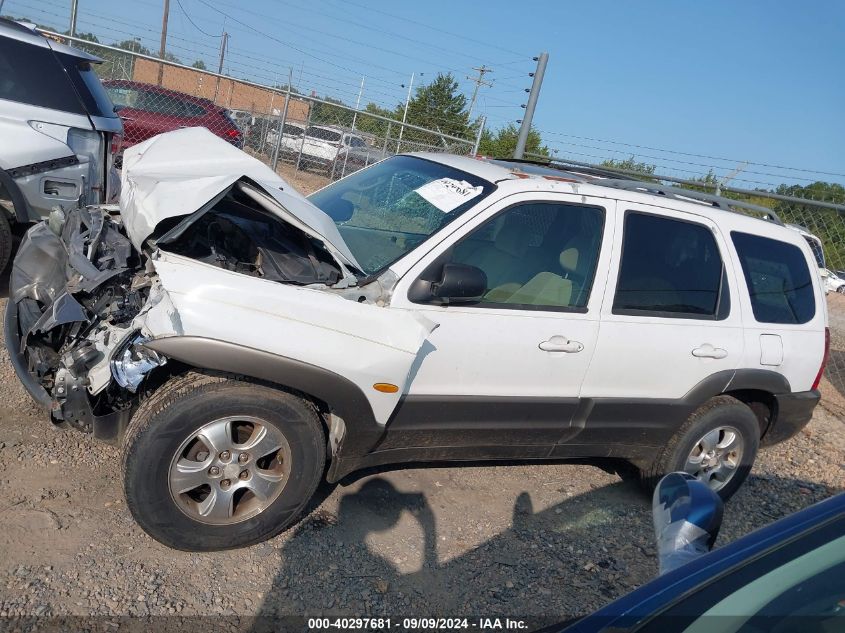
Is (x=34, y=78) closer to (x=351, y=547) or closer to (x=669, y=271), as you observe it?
(x=351, y=547)

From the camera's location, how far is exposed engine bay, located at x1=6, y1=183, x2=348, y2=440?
2.98 m

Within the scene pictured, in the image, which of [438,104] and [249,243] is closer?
[249,243]

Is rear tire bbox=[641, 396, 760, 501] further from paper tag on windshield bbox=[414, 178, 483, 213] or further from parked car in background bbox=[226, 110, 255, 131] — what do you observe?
parked car in background bbox=[226, 110, 255, 131]

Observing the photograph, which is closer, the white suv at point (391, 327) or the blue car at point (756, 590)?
the blue car at point (756, 590)

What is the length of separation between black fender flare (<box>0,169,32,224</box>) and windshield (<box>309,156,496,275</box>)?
8.09 ft

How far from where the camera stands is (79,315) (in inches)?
123

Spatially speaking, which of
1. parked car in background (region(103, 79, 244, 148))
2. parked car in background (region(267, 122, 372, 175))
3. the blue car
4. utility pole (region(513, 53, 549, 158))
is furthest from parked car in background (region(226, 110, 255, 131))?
the blue car

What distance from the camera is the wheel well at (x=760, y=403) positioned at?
14.4ft

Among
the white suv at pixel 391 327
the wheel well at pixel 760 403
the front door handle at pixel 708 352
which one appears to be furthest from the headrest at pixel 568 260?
the wheel well at pixel 760 403

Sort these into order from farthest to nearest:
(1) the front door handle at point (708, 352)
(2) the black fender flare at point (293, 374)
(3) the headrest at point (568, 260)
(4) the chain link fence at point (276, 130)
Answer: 1. (4) the chain link fence at point (276, 130)
2. (1) the front door handle at point (708, 352)
3. (3) the headrest at point (568, 260)
4. (2) the black fender flare at point (293, 374)

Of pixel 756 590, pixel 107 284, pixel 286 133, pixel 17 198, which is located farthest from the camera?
pixel 286 133

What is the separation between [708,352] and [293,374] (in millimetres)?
2437

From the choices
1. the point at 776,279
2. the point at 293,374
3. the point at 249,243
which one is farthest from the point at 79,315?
the point at 776,279

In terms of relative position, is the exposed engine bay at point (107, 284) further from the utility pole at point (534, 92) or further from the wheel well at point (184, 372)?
the utility pole at point (534, 92)
